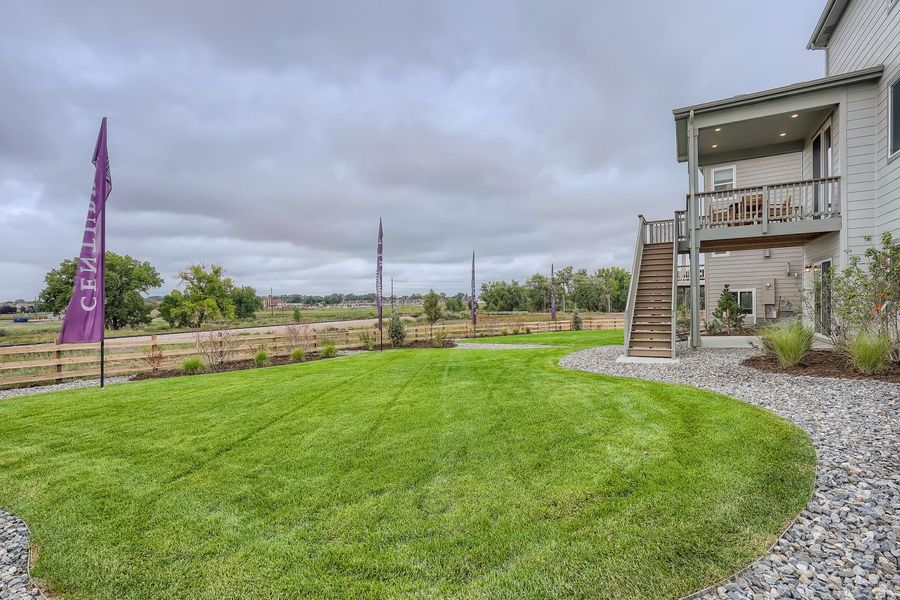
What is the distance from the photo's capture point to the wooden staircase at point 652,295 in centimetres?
912

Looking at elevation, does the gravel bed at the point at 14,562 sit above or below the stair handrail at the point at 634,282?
below

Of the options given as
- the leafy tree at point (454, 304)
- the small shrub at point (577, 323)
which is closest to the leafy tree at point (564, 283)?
the leafy tree at point (454, 304)

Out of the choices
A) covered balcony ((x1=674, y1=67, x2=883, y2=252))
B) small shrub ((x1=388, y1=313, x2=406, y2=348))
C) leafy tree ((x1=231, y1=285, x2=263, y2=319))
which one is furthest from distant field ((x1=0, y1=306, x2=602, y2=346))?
covered balcony ((x1=674, y1=67, x2=883, y2=252))

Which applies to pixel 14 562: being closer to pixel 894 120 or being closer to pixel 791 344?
pixel 791 344

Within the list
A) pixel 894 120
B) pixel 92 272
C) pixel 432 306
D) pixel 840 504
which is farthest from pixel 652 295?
pixel 432 306

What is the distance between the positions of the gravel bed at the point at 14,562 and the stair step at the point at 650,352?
9689mm

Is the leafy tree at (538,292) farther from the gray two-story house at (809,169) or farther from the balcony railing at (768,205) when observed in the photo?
the balcony railing at (768,205)

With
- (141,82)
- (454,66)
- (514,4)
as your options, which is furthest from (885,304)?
(141,82)

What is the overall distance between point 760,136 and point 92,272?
17.0m

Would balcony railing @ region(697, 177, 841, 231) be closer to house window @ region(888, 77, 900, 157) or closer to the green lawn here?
house window @ region(888, 77, 900, 157)

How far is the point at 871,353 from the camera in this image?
19.2 feet

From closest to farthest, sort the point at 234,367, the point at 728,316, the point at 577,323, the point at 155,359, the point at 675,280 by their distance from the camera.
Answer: the point at 675,280
the point at 155,359
the point at 234,367
the point at 728,316
the point at 577,323

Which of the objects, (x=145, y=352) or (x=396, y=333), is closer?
(x=145, y=352)

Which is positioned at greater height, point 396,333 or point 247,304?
point 247,304
